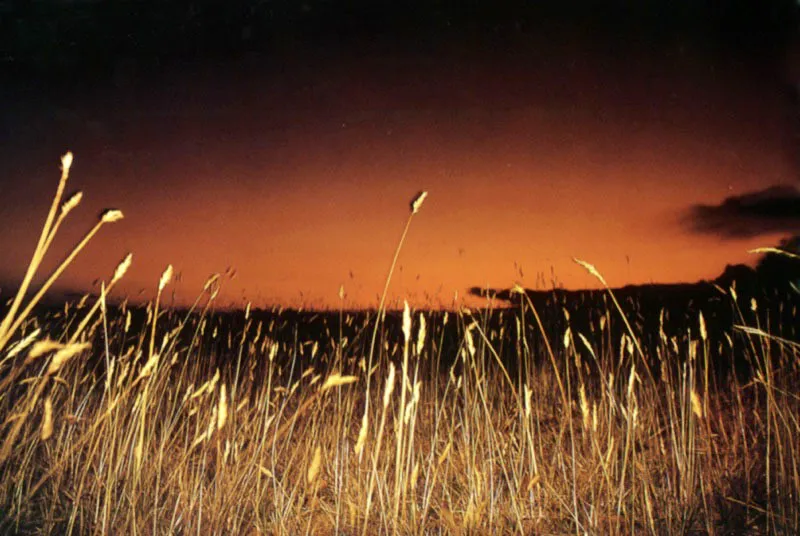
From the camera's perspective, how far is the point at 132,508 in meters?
1.78

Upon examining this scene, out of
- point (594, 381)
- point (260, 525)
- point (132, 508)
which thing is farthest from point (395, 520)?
point (594, 381)

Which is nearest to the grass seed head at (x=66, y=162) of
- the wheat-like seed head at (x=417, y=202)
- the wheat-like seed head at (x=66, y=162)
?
the wheat-like seed head at (x=66, y=162)

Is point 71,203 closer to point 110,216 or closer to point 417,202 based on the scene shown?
point 110,216

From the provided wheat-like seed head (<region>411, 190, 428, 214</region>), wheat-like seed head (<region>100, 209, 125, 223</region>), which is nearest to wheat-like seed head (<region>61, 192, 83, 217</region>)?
wheat-like seed head (<region>100, 209, 125, 223</region>)

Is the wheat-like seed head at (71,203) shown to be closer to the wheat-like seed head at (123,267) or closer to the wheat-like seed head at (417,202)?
the wheat-like seed head at (123,267)

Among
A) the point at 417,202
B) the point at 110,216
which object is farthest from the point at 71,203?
the point at 417,202

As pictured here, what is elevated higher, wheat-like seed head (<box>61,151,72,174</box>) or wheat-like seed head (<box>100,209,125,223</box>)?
wheat-like seed head (<box>61,151,72,174</box>)

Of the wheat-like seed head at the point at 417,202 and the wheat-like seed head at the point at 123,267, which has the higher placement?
the wheat-like seed head at the point at 417,202

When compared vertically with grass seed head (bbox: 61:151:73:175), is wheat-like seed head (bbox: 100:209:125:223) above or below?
below

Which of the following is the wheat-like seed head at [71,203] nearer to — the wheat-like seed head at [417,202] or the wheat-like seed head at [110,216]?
the wheat-like seed head at [110,216]

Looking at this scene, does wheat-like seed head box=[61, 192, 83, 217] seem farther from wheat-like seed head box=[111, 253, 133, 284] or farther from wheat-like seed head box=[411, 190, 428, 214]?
wheat-like seed head box=[411, 190, 428, 214]

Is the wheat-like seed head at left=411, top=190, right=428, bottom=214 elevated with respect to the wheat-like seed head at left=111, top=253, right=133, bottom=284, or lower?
elevated

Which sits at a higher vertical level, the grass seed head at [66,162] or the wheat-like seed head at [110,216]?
the grass seed head at [66,162]

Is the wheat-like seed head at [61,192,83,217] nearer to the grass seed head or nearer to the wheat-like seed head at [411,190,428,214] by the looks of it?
the grass seed head
